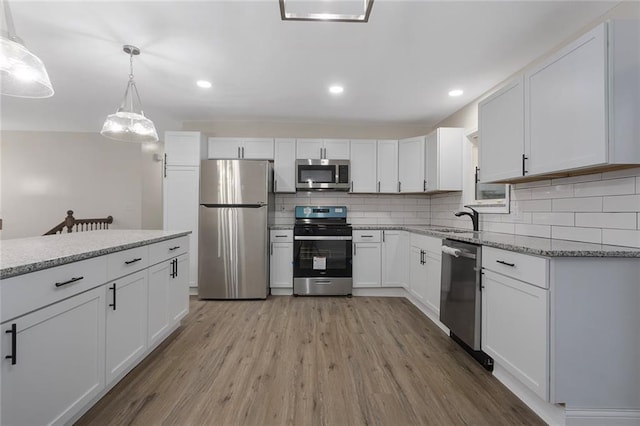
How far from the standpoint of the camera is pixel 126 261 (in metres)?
1.72

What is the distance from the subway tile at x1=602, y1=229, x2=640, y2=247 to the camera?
155 cm

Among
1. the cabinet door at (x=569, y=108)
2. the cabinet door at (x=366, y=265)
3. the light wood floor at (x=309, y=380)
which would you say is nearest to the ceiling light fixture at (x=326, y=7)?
the cabinet door at (x=569, y=108)

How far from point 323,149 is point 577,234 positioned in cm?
283

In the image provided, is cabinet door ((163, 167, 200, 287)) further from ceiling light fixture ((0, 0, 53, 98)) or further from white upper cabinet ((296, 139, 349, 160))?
ceiling light fixture ((0, 0, 53, 98))

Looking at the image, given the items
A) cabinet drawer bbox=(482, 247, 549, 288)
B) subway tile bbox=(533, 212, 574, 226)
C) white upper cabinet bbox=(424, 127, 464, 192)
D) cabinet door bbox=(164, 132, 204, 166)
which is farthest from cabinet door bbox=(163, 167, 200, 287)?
subway tile bbox=(533, 212, 574, 226)

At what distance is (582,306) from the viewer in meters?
1.41

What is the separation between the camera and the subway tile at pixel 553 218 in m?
1.96

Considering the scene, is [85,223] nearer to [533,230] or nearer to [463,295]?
[463,295]

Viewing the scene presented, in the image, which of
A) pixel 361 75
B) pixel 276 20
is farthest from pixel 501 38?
pixel 276 20

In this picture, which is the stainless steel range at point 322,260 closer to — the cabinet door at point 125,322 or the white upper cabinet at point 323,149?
the white upper cabinet at point 323,149

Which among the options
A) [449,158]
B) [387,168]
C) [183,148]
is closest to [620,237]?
[449,158]

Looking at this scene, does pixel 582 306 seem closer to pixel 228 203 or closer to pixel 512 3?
pixel 512 3

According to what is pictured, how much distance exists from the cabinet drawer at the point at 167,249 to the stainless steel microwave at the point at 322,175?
1.69 m

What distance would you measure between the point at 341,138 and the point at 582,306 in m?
3.32
